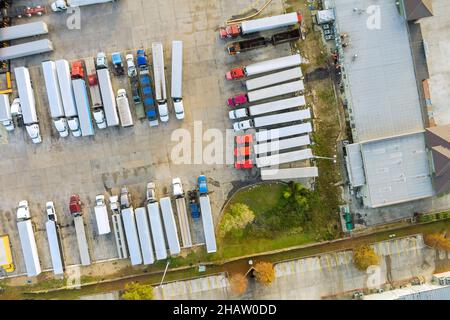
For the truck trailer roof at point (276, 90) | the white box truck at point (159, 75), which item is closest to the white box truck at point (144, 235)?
the white box truck at point (159, 75)

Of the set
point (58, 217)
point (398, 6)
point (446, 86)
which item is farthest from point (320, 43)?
point (58, 217)

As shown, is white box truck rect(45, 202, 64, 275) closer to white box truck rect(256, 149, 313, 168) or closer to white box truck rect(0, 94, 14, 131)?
white box truck rect(0, 94, 14, 131)

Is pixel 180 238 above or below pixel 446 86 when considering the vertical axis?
below

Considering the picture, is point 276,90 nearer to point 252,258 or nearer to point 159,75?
point 159,75

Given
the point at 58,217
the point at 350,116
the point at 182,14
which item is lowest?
the point at 58,217

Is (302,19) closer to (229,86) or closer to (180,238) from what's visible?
(229,86)

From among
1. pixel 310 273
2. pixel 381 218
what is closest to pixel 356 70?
pixel 381 218

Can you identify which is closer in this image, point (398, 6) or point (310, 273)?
point (398, 6)

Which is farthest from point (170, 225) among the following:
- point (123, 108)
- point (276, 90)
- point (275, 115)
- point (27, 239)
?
point (276, 90)
